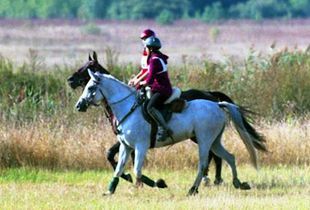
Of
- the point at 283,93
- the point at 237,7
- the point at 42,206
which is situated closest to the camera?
the point at 42,206

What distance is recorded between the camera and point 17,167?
62.6 ft

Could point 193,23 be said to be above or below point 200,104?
below

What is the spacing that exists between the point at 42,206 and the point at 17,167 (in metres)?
4.40

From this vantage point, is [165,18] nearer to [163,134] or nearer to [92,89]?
[163,134]

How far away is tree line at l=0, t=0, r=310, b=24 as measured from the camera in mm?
82000

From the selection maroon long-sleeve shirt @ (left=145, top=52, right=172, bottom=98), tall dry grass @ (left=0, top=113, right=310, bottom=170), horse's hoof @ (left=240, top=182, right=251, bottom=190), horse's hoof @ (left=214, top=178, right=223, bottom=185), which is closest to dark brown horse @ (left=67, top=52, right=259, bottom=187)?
horse's hoof @ (left=214, top=178, right=223, bottom=185)

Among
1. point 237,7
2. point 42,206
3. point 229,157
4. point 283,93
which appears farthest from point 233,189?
point 237,7

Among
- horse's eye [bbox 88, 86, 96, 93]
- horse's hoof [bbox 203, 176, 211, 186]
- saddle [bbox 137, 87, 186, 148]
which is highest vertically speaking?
horse's eye [bbox 88, 86, 96, 93]

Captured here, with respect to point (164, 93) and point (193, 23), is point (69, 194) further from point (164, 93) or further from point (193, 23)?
point (193, 23)

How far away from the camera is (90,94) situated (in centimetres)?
1628

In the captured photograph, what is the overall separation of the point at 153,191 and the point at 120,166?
25.8 inches

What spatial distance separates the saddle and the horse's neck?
0.15 meters

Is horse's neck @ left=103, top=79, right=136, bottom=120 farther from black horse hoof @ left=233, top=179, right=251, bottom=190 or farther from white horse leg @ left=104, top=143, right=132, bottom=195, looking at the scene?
black horse hoof @ left=233, top=179, right=251, bottom=190

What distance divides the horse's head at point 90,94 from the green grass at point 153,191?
119cm
